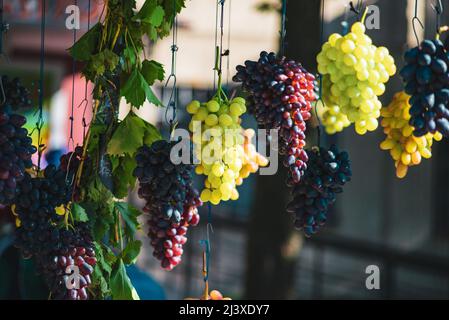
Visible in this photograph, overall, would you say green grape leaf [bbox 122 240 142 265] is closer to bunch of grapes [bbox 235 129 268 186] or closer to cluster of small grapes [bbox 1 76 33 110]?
bunch of grapes [bbox 235 129 268 186]

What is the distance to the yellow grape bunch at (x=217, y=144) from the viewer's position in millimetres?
1632

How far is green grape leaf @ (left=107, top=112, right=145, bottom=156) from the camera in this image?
1.86 m

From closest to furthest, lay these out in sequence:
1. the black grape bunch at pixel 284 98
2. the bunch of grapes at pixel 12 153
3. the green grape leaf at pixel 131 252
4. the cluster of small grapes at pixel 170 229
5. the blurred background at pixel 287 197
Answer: the bunch of grapes at pixel 12 153 → the black grape bunch at pixel 284 98 → the cluster of small grapes at pixel 170 229 → the green grape leaf at pixel 131 252 → the blurred background at pixel 287 197

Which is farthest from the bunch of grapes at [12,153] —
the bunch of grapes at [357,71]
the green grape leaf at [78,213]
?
the bunch of grapes at [357,71]

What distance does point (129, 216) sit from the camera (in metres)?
2.05

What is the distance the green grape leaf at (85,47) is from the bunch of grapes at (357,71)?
2.13 feet

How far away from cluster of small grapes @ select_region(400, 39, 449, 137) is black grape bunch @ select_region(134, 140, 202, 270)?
56 cm

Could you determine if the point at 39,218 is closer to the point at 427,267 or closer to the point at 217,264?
the point at 427,267

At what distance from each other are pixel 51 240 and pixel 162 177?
0.31 m

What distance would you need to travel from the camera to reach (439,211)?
682 cm

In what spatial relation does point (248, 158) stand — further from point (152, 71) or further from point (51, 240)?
point (51, 240)

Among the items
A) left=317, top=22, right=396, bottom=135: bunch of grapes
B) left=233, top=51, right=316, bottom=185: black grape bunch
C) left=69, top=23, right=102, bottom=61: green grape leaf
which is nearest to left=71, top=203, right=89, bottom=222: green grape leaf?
left=69, top=23, right=102, bottom=61: green grape leaf

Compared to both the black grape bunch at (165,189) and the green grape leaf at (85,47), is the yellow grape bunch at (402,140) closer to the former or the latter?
the black grape bunch at (165,189)
